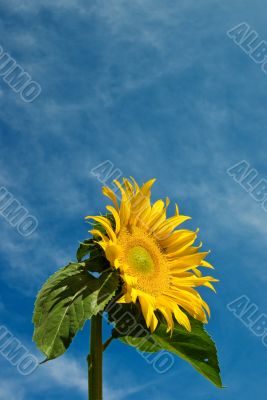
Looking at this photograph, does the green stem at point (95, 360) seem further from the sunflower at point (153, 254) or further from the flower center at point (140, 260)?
the flower center at point (140, 260)

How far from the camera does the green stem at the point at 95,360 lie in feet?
9.95

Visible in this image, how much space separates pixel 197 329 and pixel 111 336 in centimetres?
70

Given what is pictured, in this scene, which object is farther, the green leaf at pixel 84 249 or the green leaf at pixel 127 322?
the green leaf at pixel 84 249

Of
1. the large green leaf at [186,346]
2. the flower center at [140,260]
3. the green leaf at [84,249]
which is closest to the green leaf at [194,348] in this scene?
the large green leaf at [186,346]

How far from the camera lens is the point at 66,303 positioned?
125 inches

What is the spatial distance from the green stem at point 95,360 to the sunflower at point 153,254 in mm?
280

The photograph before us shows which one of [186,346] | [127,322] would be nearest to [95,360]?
[127,322]

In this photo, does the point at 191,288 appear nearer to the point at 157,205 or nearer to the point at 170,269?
the point at 170,269

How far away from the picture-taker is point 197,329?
3.72 metres

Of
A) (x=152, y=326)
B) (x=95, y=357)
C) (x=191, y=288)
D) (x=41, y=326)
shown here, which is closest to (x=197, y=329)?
→ (x=191, y=288)

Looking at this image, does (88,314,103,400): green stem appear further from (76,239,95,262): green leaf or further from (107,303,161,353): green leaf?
(76,239,95,262): green leaf

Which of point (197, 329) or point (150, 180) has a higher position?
point (150, 180)

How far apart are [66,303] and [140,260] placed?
36.7 inches

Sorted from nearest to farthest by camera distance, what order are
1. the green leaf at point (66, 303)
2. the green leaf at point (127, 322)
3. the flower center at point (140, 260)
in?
the green leaf at point (66, 303)
the green leaf at point (127, 322)
the flower center at point (140, 260)
